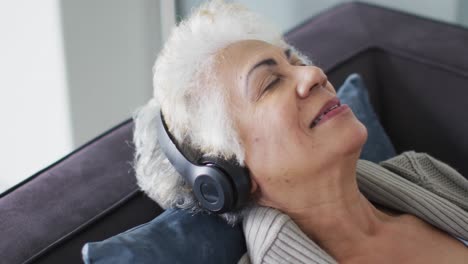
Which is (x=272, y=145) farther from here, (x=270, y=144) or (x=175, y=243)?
(x=175, y=243)

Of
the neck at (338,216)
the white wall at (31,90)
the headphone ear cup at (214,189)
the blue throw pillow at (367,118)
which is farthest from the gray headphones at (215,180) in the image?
the white wall at (31,90)

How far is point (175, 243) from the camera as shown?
1409 mm

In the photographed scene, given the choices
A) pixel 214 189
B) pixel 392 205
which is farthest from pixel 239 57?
pixel 392 205

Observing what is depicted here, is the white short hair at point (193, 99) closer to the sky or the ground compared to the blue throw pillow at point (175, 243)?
closer to the sky

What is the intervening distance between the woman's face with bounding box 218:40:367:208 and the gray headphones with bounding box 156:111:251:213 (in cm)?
4

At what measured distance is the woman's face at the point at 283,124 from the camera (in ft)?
4.51

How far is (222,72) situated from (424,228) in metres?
0.51

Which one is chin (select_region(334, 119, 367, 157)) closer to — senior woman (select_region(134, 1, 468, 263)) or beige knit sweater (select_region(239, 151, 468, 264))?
senior woman (select_region(134, 1, 468, 263))

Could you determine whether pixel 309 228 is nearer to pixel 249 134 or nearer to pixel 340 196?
pixel 340 196

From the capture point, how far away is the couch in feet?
4.86

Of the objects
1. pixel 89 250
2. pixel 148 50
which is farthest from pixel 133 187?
pixel 148 50

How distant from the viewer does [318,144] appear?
137cm

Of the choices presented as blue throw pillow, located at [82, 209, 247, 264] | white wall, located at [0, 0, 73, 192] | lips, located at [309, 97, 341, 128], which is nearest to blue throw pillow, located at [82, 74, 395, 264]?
blue throw pillow, located at [82, 209, 247, 264]

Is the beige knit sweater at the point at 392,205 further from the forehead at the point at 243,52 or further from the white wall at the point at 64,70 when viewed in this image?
the white wall at the point at 64,70
